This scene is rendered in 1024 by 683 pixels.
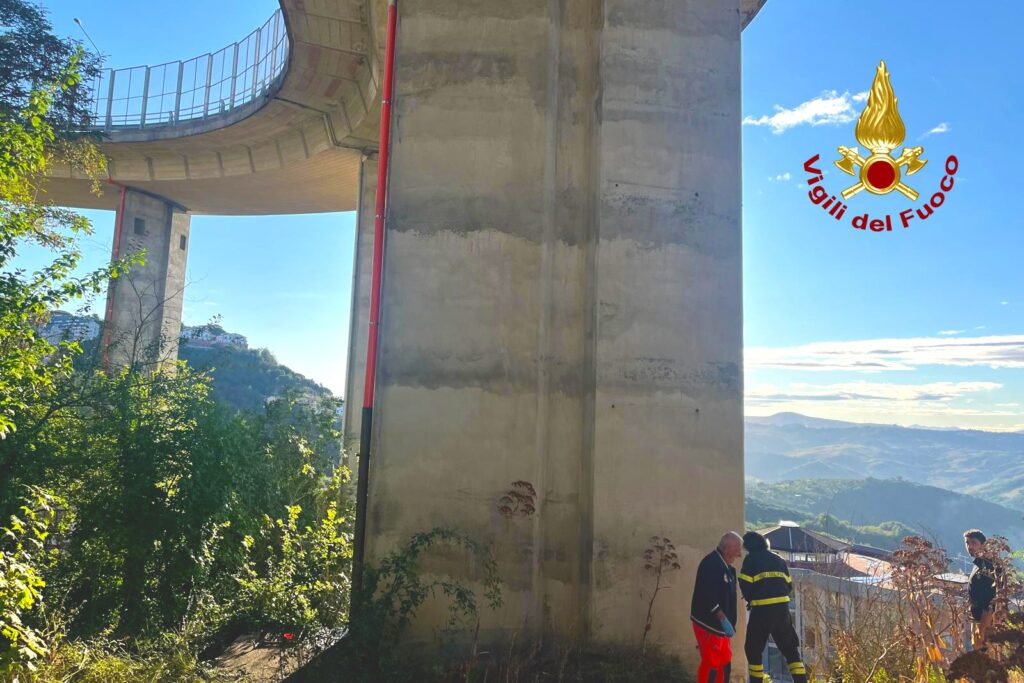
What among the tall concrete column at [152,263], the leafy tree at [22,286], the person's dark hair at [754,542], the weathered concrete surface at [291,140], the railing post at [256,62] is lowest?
the person's dark hair at [754,542]

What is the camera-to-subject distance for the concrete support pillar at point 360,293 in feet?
51.6

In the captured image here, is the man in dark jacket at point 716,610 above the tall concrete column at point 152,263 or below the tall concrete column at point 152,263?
below

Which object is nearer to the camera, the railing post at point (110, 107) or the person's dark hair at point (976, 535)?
the person's dark hair at point (976, 535)

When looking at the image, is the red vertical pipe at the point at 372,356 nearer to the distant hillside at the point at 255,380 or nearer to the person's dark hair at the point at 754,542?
the person's dark hair at the point at 754,542

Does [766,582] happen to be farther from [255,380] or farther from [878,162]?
[255,380]

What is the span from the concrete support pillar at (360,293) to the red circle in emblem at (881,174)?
37.6ft

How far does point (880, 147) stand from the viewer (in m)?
6.72

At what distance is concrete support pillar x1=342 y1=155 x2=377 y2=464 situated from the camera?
51.6 ft

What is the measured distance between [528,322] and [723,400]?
7.36 ft

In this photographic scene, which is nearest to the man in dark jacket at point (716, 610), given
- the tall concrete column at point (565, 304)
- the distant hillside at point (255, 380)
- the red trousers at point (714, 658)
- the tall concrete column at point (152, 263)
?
the red trousers at point (714, 658)

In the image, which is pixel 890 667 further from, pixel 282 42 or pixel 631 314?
pixel 282 42

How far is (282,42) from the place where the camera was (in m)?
15.5

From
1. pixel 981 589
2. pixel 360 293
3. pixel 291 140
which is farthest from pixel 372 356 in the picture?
pixel 291 140

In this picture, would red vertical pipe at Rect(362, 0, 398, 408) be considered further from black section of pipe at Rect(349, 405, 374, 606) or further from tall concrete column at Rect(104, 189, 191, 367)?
tall concrete column at Rect(104, 189, 191, 367)
